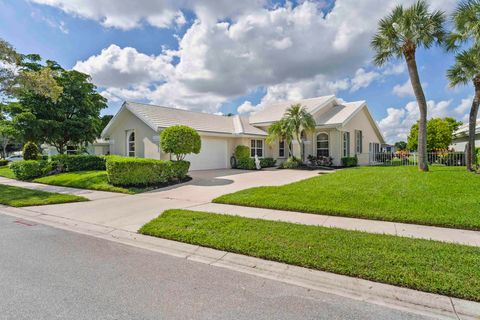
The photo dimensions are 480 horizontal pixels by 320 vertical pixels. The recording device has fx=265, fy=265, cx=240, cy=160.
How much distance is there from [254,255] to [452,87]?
53.5 ft

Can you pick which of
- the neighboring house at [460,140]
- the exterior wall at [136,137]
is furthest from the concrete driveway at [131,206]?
the neighboring house at [460,140]

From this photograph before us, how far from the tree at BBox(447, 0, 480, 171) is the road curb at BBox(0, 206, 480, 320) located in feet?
43.9

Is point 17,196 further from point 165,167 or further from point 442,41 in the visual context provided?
point 442,41

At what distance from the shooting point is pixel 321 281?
3609 millimetres

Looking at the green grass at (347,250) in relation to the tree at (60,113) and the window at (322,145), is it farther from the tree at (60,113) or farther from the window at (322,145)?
the tree at (60,113)

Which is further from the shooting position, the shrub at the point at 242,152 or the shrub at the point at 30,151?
the shrub at the point at 30,151

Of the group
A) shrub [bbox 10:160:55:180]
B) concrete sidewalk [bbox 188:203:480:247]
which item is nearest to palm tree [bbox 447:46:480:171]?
concrete sidewalk [bbox 188:203:480:247]

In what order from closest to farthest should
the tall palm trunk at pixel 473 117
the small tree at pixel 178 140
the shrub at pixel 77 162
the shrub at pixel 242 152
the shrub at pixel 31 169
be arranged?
the tall palm trunk at pixel 473 117 → the small tree at pixel 178 140 → the shrub at pixel 31 169 → the shrub at pixel 77 162 → the shrub at pixel 242 152

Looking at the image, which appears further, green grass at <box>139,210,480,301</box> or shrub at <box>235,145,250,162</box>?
shrub at <box>235,145,250,162</box>

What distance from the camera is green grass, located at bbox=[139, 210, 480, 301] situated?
3.43m

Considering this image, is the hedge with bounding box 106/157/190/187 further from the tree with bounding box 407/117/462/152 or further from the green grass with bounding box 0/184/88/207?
the tree with bounding box 407/117/462/152

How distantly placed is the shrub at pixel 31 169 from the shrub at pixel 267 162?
14469 millimetres

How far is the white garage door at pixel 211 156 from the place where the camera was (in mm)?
19188

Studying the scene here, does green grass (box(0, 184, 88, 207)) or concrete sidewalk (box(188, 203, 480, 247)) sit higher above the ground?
green grass (box(0, 184, 88, 207))
